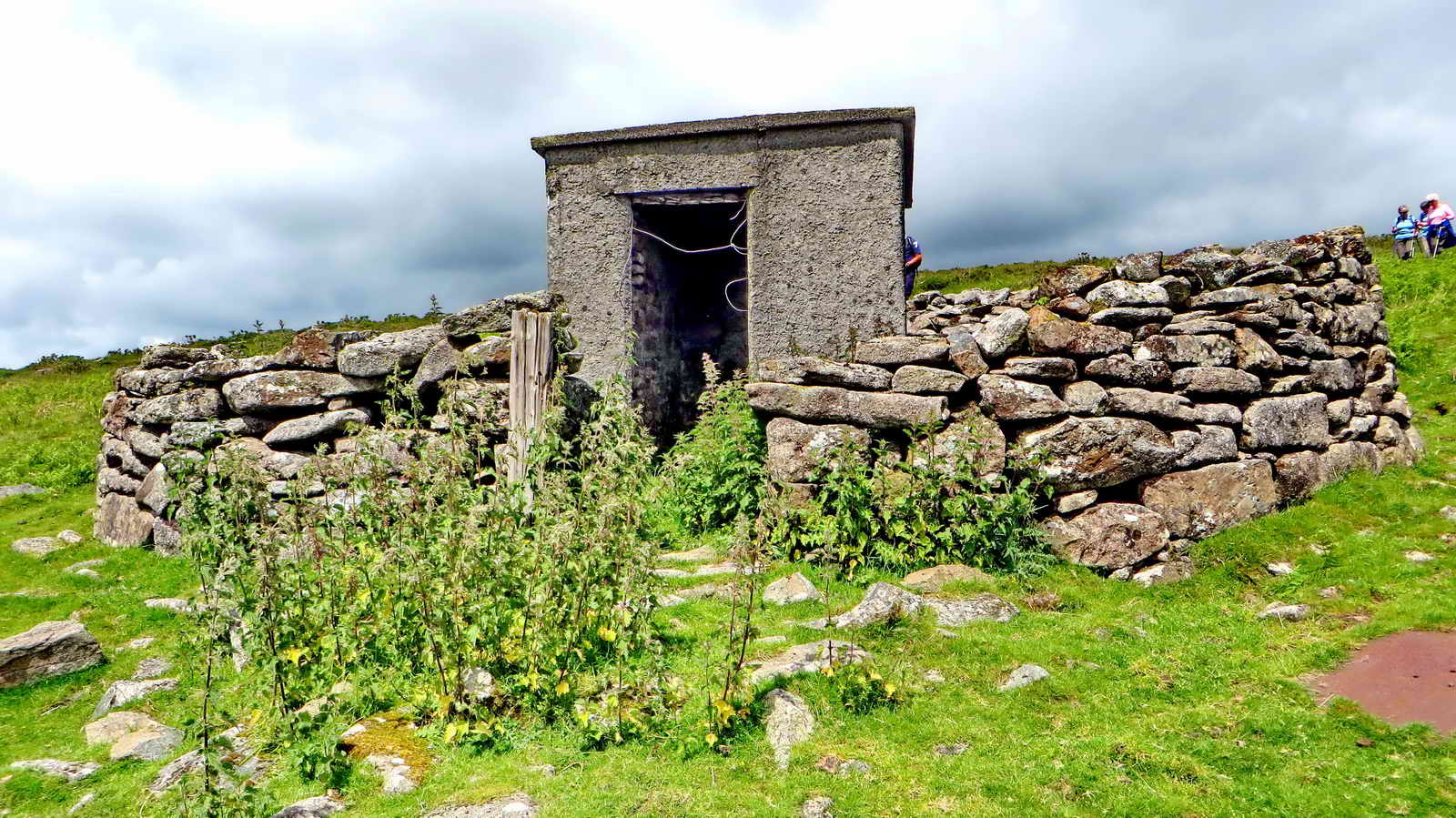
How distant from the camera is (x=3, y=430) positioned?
18.7m

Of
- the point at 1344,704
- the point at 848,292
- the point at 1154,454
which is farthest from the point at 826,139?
the point at 1344,704

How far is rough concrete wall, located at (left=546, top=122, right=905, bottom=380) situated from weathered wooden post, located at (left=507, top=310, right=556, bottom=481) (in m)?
1.13

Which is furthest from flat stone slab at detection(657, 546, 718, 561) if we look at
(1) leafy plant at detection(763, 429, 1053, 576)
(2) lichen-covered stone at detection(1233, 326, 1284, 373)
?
(2) lichen-covered stone at detection(1233, 326, 1284, 373)

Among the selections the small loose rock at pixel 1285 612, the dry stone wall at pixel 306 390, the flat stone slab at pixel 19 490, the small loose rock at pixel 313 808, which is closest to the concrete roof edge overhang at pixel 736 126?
the dry stone wall at pixel 306 390

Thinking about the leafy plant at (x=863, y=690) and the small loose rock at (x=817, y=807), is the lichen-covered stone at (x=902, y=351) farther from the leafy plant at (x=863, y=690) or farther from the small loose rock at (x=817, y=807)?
the small loose rock at (x=817, y=807)

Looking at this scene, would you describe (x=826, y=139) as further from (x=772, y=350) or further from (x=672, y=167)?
(x=772, y=350)

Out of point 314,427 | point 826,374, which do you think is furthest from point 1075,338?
point 314,427

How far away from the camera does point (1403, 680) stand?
208 inches

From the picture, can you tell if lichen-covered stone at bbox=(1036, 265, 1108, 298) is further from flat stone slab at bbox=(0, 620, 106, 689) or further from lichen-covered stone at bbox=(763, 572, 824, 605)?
flat stone slab at bbox=(0, 620, 106, 689)

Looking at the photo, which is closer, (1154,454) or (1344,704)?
(1344,704)

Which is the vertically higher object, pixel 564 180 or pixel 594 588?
pixel 564 180

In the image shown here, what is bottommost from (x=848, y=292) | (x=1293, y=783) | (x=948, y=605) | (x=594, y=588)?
(x=1293, y=783)

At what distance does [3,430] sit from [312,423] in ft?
49.6

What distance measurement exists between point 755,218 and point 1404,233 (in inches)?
695
